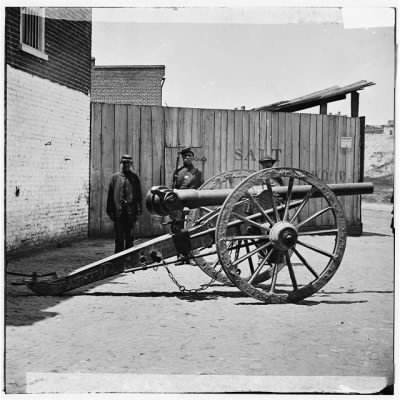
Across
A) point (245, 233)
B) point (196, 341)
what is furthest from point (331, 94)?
point (196, 341)

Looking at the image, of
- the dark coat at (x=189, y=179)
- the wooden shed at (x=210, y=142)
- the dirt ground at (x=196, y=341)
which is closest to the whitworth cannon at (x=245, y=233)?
the dirt ground at (x=196, y=341)

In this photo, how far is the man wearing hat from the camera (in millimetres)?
8648

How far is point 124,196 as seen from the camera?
905cm

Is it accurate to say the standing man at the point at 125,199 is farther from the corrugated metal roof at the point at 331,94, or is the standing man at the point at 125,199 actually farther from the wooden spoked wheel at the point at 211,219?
the corrugated metal roof at the point at 331,94

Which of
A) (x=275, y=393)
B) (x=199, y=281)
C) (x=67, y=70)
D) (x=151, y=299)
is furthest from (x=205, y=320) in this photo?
(x=67, y=70)

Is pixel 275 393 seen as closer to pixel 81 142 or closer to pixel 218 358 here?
pixel 218 358

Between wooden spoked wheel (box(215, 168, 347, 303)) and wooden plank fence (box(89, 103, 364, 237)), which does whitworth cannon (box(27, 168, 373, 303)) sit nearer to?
wooden spoked wheel (box(215, 168, 347, 303))

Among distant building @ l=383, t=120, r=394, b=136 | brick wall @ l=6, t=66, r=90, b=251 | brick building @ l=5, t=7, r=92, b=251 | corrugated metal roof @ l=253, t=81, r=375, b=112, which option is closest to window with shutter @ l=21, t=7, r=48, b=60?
brick building @ l=5, t=7, r=92, b=251

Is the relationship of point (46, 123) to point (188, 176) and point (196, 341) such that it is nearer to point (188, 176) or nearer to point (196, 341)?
point (188, 176)

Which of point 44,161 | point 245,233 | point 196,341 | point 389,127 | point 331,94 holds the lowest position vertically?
point 196,341

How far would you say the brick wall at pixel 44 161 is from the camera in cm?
643

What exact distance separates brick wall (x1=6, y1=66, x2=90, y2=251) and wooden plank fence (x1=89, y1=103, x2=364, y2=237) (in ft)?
1.26

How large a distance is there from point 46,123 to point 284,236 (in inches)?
165

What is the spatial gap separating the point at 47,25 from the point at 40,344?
3614 millimetres
